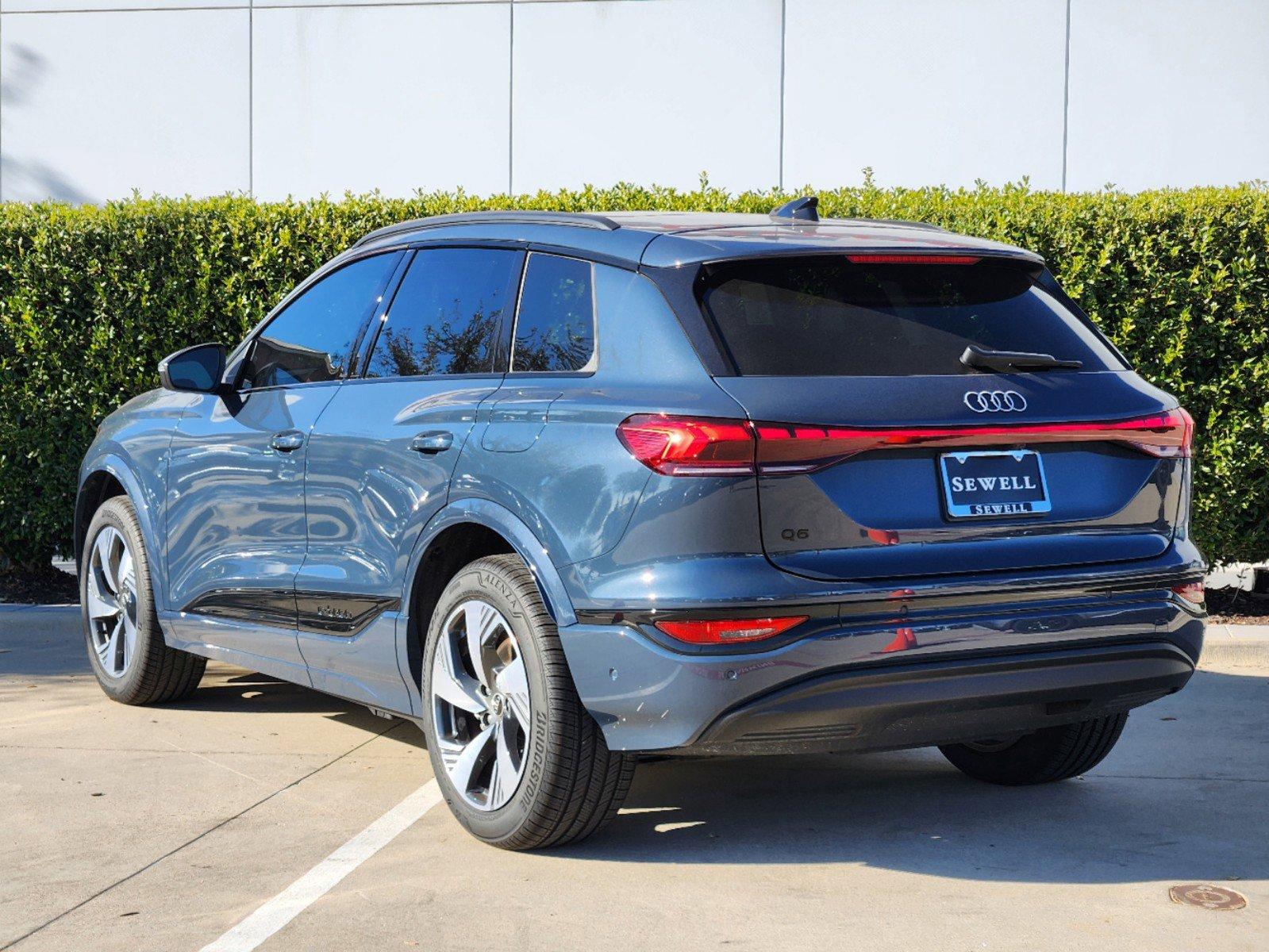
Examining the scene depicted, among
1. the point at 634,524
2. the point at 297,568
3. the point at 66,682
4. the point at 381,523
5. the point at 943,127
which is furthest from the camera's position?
the point at 943,127

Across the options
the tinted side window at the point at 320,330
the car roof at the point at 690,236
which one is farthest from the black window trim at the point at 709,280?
the tinted side window at the point at 320,330

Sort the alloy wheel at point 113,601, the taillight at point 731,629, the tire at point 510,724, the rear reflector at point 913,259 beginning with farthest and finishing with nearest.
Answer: the alloy wheel at point 113,601 → the rear reflector at point 913,259 → the tire at point 510,724 → the taillight at point 731,629

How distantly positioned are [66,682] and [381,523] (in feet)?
10.1

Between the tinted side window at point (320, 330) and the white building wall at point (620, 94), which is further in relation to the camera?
the white building wall at point (620, 94)

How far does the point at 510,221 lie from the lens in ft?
16.9

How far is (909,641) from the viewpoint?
161 inches

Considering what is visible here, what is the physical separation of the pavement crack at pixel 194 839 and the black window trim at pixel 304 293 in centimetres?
135

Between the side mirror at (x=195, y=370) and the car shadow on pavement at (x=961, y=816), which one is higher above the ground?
the side mirror at (x=195, y=370)

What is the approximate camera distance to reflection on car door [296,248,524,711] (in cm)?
493

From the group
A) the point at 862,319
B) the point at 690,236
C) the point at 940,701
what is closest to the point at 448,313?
the point at 690,236

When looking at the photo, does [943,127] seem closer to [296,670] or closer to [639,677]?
[296,670]

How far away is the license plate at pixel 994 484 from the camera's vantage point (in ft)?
13.8

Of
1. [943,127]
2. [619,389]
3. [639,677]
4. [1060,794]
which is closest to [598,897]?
[639,677]

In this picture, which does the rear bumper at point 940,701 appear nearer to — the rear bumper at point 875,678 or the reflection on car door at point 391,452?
the rear bumper at point 875,678
